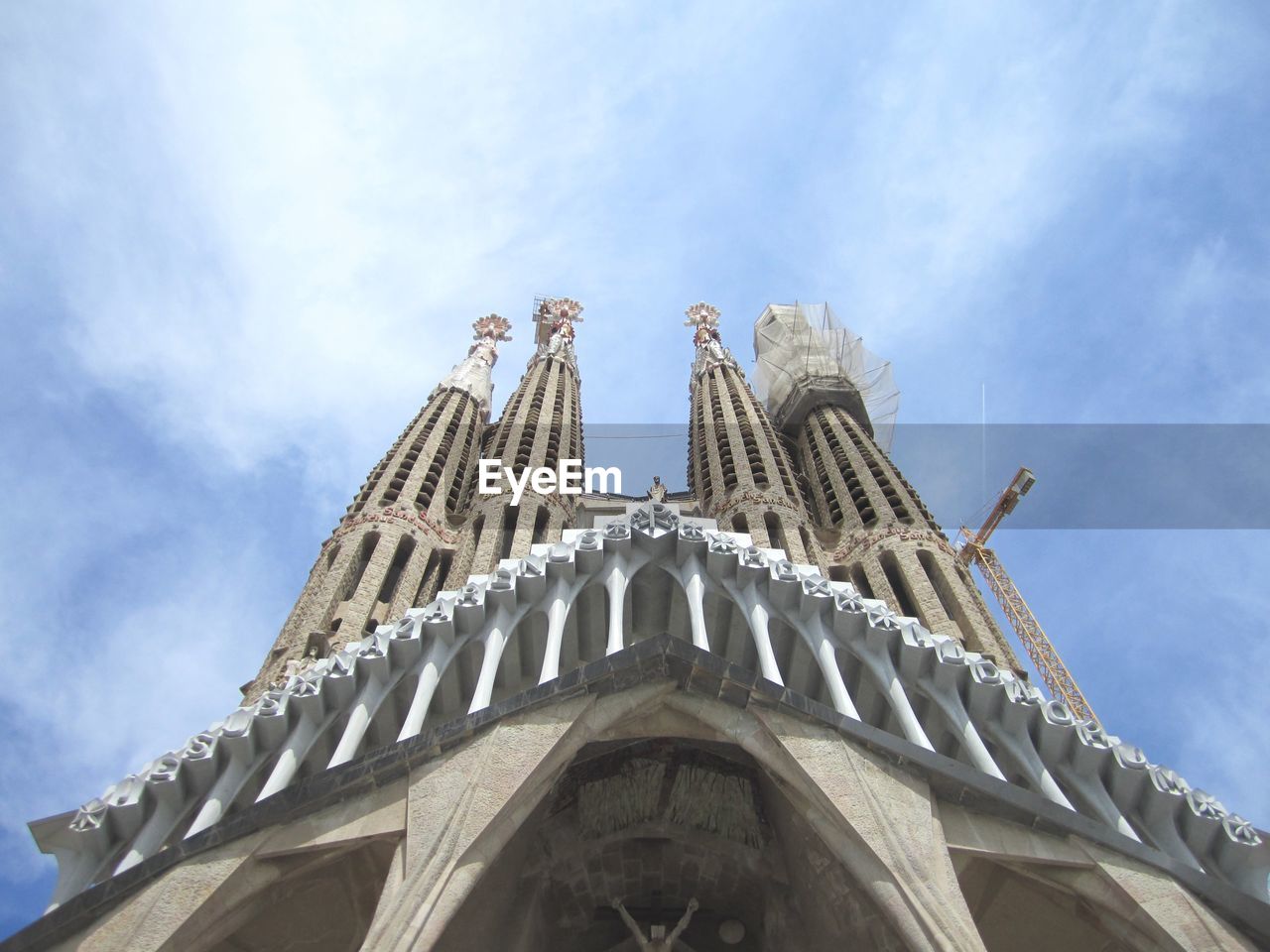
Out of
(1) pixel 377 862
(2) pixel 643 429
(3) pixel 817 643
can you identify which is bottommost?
(1) pixel 377 862

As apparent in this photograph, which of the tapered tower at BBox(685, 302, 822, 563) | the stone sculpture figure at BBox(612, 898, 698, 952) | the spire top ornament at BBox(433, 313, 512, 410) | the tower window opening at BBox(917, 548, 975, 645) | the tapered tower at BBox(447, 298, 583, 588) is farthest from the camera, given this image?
the spire top ornament at BBox(433, 313, 512, 410)

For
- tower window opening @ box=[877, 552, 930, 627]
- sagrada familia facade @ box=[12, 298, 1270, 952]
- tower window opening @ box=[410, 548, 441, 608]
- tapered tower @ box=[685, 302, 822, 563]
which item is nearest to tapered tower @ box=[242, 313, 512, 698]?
tower window opening @ box=[410, 548, 441, 608]

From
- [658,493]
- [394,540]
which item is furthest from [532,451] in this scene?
[394,540]

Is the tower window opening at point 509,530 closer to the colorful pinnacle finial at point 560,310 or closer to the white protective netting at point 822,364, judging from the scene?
the white protective netting at point 822,364

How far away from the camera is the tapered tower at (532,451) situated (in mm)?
24312

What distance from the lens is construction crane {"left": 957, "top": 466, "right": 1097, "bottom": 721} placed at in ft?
121

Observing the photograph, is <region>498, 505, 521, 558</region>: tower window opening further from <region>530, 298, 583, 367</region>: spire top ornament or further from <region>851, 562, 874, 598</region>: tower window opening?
<region>530, 298, 583, 367</region>: spire top ornament

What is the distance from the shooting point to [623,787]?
12.8 metres

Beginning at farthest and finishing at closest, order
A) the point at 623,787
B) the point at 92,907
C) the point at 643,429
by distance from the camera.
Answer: the point at 643,429 → the point at 623,787 → the point at 92,907

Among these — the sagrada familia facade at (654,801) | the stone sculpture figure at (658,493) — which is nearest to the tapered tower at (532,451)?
the stone sculpture figure at (658,493)

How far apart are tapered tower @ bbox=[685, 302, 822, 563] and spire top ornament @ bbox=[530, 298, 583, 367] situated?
15.3 feet

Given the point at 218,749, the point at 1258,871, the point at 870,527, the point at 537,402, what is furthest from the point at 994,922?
the point at 537,402

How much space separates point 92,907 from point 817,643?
7144 mm

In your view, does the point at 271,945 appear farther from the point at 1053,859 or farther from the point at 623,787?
the point at 1053,859
